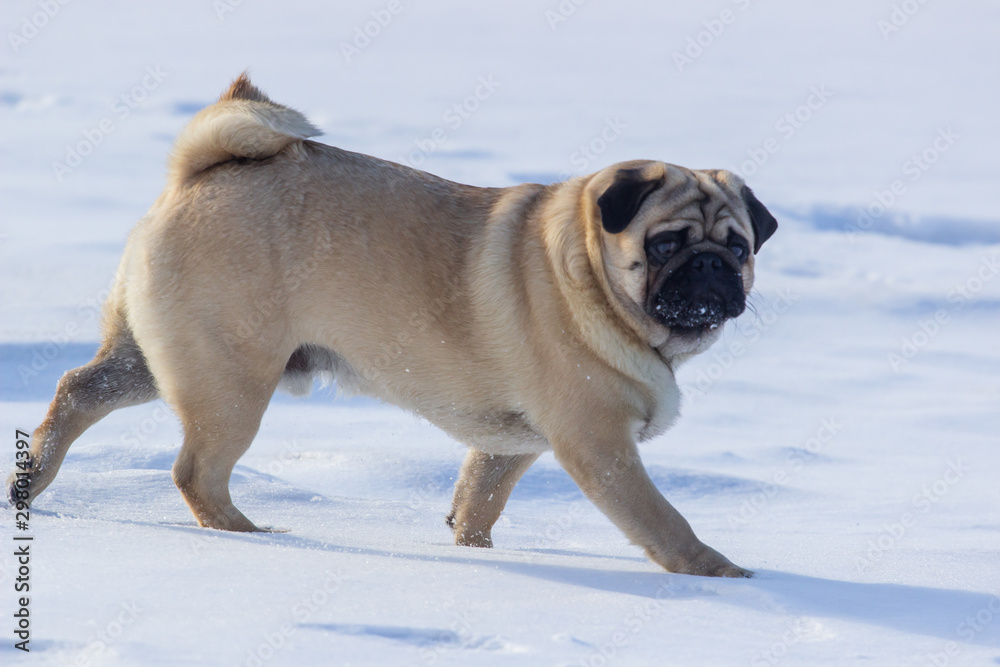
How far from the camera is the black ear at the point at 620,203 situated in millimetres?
4152

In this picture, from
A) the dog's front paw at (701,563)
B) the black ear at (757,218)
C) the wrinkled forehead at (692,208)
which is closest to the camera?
the dog's front paw at (701,563)

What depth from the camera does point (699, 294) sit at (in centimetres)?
415

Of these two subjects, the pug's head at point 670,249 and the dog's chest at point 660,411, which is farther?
the dog's chest at point 660,411

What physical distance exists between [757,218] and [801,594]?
1956 mm

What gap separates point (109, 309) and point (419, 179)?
64.7 inches

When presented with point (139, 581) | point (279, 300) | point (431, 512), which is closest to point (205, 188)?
point (279, 300)

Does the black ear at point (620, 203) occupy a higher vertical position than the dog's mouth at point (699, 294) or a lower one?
higher

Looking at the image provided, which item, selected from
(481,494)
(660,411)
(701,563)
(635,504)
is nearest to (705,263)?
(660,411)

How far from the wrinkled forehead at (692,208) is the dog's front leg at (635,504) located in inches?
37.4

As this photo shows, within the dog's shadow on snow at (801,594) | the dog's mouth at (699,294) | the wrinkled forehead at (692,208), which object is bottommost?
the dog's shadow on snow at (801,594)

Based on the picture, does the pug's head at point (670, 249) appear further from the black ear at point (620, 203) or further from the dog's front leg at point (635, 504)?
the dog's front leg at point (635, 504)

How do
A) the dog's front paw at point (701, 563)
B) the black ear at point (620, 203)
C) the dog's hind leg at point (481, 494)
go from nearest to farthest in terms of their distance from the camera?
1. the dog's front paw at point (701, 563)
2. the black ear at point (620, 203)
3. the dog's hind leg at point (481, 494)

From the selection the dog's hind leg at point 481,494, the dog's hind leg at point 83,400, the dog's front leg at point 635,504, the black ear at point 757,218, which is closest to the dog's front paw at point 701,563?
the dog's front leg at point 635,504

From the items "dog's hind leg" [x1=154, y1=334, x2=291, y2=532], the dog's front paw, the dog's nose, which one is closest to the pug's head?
the dog's nose
